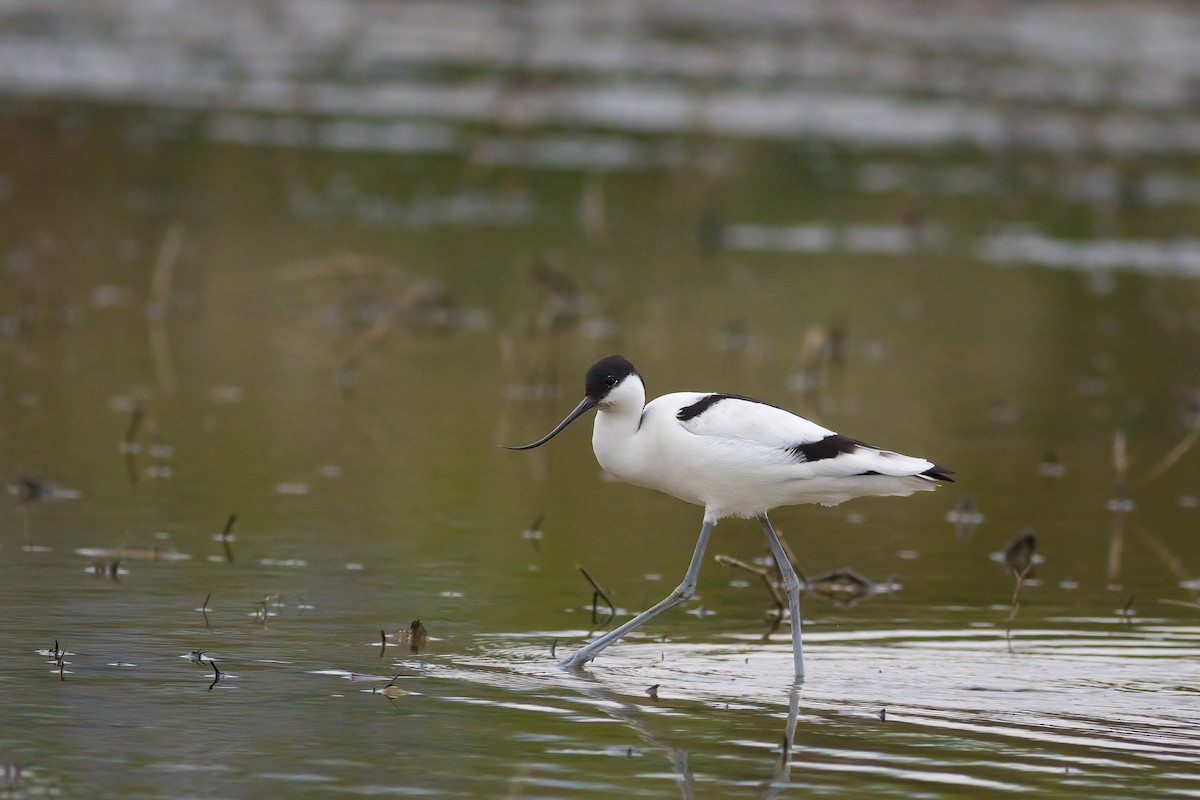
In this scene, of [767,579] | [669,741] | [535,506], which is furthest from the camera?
[535,506]

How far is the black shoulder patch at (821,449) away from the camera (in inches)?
299

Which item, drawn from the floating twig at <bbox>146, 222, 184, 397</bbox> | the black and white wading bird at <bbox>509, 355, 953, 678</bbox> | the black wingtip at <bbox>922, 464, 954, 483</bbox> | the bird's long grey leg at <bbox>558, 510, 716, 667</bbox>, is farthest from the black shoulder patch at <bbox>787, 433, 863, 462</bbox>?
the floating twig at <bbox>146, 222, 184, 397</bbox>

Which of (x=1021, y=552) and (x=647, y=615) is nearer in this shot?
(x=647, y=615)

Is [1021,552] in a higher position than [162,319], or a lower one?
lower

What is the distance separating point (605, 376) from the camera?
7680mm

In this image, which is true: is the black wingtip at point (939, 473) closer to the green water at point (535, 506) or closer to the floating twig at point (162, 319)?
the green water at point (535, 506)

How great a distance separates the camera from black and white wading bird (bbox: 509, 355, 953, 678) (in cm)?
762

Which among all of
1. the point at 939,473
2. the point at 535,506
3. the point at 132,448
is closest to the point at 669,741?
the point at 939,473

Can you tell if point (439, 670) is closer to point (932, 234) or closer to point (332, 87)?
point (932, 234)

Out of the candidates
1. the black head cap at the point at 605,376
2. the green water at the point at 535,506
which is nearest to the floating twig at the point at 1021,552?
the green water at the point at 535,506

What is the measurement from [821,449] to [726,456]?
0.33 m

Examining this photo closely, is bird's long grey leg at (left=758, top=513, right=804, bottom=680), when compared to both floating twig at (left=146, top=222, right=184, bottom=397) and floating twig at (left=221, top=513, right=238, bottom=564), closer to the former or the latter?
floating twig at (left=221, top=513, right=238, bottom=564)

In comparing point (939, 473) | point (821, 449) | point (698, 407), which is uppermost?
point (698, 407)

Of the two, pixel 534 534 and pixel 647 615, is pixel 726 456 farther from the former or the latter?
pixel 534 534
